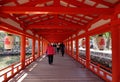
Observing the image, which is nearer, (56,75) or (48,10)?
(48,10)

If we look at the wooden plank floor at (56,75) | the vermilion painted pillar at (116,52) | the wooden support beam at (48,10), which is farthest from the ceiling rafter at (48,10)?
the wooden plank floor at (56,75)

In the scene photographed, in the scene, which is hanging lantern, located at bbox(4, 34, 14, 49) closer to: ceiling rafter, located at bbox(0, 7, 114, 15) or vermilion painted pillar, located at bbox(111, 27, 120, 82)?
ceiling rafter, located at bbox(0, 7, 114, 15)

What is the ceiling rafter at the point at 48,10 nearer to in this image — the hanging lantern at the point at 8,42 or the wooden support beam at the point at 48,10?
the wooden support beam at the point at 48,10

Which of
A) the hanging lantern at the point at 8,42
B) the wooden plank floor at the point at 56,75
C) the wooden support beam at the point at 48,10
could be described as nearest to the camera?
the wooden support beam at the point at 48,10

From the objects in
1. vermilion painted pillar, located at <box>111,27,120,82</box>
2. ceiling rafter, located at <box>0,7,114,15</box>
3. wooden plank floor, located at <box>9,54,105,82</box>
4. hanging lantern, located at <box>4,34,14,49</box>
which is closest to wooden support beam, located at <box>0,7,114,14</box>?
ceiling rafter, located at <box>0,7,114,15</box>

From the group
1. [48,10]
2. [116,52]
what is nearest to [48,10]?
[48,10]

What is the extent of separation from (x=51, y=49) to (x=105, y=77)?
6.04 meters

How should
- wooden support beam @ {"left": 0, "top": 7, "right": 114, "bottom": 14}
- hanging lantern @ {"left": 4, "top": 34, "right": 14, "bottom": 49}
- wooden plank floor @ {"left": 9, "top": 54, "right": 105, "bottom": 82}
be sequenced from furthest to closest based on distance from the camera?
hanging lantern @ {"left": 4, "top": 34, "right": 14, "bottom": 49} < wooden plank floor @ {"left": 9, "top": 54, "right": 105, "bottom": 82} < wooden support beam @ {"left": 0, "top": 7, "right": 114, "bottom": 14}

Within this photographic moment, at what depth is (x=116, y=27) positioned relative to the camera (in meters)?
5.86

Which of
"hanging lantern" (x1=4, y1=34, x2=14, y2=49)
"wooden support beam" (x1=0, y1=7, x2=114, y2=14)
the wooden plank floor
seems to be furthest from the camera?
"hanging lantern" (x1=4, y1=34, x2=14, y2=49)

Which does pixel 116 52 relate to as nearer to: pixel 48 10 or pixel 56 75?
pixel 48 10

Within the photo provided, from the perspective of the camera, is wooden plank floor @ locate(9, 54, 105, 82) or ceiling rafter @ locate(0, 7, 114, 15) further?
wooden plank floor @ locate(9, 54, 105, 82)

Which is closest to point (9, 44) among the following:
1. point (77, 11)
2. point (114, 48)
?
point (77, 11)

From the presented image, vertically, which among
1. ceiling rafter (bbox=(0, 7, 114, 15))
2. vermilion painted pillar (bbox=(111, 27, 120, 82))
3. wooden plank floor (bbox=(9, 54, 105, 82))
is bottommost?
wooden plank floor (bbox=(9, 54, 105, 82))
